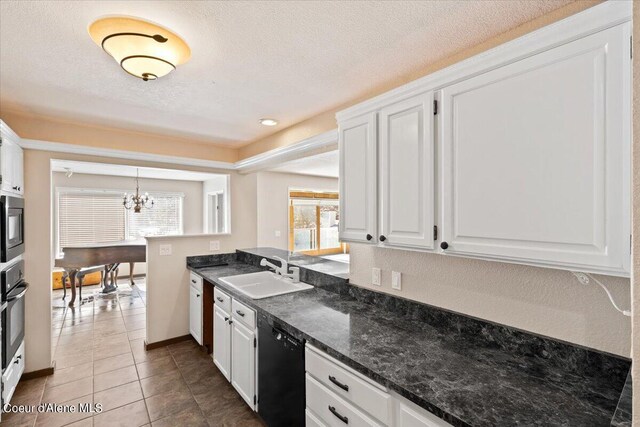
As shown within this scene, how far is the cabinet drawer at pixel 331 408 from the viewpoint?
1.33 m

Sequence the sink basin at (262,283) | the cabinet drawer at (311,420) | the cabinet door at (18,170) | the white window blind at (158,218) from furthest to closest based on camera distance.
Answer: the white window blind at (158,218) → the sink basin at (262,283) → the cabinet door at (18,170) → the cabinet drawer at (311,420)

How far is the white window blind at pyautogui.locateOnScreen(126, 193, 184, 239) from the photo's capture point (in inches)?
268

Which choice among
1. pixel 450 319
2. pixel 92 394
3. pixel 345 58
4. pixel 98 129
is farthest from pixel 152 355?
pixel 345 58

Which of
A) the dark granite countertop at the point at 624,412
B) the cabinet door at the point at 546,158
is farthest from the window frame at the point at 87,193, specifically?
the dark granite countertop at the point at 624,412

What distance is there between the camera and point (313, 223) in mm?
6570

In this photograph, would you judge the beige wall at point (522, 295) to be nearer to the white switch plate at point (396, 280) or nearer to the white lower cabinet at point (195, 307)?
the white switch plate at point (396, 280)

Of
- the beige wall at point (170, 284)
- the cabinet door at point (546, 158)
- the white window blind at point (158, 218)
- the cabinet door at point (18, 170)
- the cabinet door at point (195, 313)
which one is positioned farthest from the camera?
the white window blind at point (158, 218)

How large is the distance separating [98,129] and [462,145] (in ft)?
10.8

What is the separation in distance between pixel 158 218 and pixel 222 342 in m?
5.34

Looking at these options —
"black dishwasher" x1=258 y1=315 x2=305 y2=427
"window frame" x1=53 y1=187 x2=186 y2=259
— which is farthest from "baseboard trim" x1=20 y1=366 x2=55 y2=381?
"window frame" x1=53 y1=187 x2=186 y2=259

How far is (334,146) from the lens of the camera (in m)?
2.55

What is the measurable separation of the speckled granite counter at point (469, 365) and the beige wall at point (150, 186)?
6.17 meters

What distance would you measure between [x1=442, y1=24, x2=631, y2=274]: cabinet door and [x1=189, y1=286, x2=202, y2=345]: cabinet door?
9.24ft

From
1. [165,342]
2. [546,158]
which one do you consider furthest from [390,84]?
[165,342]
